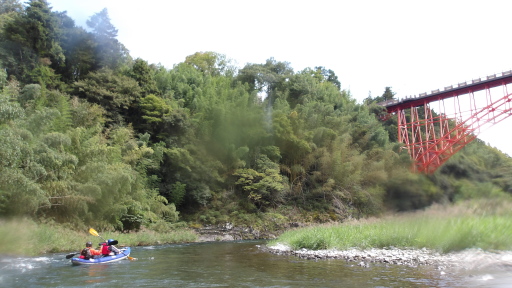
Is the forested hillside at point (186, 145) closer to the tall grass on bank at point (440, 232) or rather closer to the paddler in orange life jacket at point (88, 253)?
the tall grass on bank at point (440, 232)

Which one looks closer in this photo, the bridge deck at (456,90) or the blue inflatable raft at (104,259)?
the blue inflatable raft at (104,259)

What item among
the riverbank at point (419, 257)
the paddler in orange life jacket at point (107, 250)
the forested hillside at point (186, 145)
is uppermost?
the forested hillside at point (186, 145)

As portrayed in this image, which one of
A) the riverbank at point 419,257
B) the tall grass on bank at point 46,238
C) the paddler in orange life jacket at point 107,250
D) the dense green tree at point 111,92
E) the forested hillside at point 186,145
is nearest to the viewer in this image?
the riverbank at point 419,257

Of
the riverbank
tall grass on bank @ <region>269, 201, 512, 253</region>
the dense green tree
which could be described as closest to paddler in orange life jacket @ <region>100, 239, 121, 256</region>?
the riverbank

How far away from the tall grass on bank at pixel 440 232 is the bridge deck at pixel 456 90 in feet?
66.0

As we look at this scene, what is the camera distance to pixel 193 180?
27.0m

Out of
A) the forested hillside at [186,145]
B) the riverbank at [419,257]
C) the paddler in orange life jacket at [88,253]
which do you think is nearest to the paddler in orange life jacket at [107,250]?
the paddler in orange life jacket at [88,253]

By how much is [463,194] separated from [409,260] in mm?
4478

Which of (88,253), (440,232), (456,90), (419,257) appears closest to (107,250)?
(88,253)

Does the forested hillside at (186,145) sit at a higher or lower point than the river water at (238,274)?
higher

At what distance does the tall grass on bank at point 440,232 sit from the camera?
10.4 meters

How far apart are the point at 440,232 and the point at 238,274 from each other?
632 cm

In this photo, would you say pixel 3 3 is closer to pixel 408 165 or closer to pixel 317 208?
pixel 317 208

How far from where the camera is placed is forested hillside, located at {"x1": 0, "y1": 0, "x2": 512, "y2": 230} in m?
18.9
